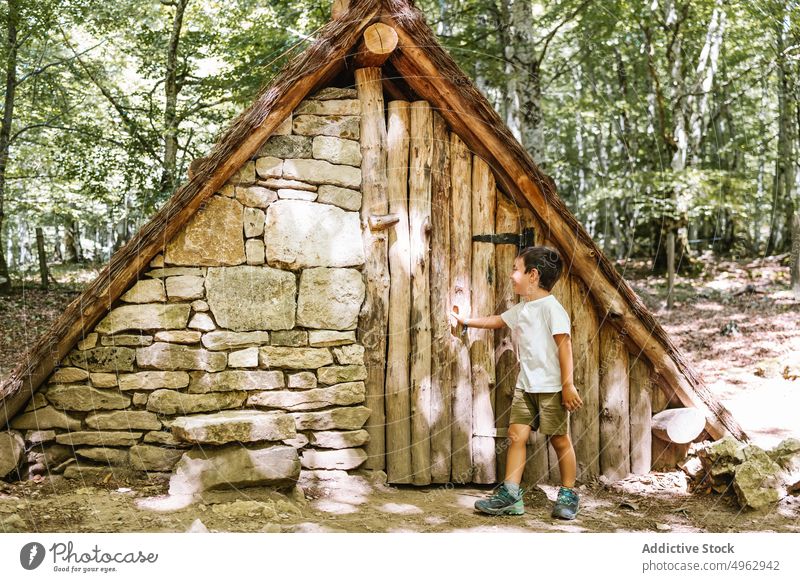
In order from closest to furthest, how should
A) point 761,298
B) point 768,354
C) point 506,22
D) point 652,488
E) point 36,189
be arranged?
point 652,488 < point 768,354 < point 506,22 < point 761,298 < point 36,189

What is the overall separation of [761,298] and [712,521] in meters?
7.19

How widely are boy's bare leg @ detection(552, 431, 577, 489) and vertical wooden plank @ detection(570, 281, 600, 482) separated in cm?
52

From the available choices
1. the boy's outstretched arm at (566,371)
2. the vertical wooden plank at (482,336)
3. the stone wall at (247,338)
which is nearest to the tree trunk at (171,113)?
the stone wall at (247,338)

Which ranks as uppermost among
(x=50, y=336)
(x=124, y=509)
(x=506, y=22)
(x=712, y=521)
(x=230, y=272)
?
(x=506, y=22)

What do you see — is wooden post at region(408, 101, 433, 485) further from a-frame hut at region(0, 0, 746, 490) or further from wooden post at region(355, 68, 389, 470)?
wooden post at region(355, 68, 389, 470)

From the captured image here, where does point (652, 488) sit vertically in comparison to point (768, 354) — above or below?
below

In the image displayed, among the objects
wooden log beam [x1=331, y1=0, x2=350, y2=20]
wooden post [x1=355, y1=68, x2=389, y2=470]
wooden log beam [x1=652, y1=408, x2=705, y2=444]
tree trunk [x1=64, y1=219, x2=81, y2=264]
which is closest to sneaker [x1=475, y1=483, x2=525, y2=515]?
wooden post [x1=355, y1=68, x2=389, y2=470]

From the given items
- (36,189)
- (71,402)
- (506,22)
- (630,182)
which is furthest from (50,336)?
(630,182)

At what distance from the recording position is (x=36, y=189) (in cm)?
1030

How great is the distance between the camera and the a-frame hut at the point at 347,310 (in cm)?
370

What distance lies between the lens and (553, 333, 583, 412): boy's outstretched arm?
3.57 m

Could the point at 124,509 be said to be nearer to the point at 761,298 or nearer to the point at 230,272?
the point at 230,272

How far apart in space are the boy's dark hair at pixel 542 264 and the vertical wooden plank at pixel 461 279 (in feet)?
1.52

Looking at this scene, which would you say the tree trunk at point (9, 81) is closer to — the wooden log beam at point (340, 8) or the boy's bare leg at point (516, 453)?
the wooden log beam at point (340, 8)
